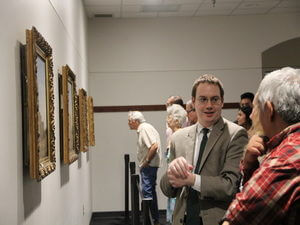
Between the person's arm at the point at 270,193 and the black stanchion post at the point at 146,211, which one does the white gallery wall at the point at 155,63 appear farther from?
the person's arm at the point at 270,193

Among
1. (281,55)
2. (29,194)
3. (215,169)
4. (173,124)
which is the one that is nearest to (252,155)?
(215,169)

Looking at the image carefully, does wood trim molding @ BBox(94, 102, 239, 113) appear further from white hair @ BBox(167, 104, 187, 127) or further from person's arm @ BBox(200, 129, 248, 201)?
person's arm @ BBox(200, 129, 248, 201)

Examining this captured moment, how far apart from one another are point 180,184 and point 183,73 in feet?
20.2

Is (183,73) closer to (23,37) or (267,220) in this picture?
(23,37)

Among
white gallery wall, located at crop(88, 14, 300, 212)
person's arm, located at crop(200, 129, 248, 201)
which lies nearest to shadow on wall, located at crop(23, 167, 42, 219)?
person's arm, located at crop(200, 129, 248, 201)

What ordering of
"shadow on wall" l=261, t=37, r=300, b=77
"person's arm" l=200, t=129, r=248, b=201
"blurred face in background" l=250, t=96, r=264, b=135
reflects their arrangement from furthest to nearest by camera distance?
"shadow on wall" l=261, t=37, r=300, b=77 < "person's arm" l=200, t=129, r=248, b=201 < "blurred face in background" l=250, t=96, r=264, b=135

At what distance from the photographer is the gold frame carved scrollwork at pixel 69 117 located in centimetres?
351

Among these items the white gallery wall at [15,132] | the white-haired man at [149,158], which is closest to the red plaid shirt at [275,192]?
the white gallery wall at [15,132]

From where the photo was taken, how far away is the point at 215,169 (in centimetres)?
235

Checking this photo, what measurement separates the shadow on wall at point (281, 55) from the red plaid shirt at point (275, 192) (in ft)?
23.8

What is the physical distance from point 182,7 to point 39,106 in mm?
5696

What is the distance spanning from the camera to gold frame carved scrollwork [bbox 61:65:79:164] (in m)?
3.51

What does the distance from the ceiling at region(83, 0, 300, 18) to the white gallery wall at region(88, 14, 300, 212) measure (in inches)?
7.7

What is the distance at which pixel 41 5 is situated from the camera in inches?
106
